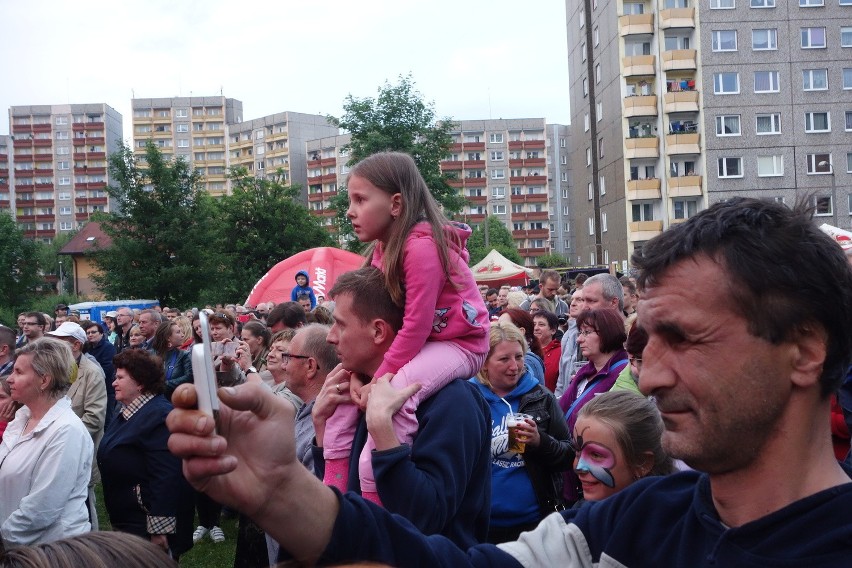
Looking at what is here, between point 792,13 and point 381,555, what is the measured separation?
54.4 m

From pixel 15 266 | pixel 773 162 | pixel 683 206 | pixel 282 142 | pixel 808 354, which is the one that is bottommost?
pixel 808 354

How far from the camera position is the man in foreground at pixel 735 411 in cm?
163

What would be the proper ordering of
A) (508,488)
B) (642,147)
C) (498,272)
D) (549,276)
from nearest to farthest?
1. (508,488)
2. (549,276)
3. (498,272)
4. (642,147)

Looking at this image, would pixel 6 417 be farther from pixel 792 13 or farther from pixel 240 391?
pixel 792 13

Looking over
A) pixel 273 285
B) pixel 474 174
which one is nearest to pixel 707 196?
pixel 273 285

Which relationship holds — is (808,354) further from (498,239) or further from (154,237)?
(498,239)

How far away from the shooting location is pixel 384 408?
A: 2518mm

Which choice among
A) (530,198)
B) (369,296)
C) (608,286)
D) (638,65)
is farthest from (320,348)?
(530,198)

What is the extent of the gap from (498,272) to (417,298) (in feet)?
97.8

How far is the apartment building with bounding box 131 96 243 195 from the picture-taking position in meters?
136

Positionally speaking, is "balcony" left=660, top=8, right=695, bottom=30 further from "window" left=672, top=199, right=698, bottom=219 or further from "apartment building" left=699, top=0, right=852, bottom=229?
"window" left=672, top=199, right=698, bottom=219

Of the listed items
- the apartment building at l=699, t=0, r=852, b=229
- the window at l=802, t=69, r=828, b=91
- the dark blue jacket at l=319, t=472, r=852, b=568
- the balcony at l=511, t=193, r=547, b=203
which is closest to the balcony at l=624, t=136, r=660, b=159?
the apartment building at l=699, t=0, r=852, b=229

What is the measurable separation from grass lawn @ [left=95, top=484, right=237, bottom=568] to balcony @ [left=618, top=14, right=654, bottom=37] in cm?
4705

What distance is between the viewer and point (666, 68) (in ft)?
161
